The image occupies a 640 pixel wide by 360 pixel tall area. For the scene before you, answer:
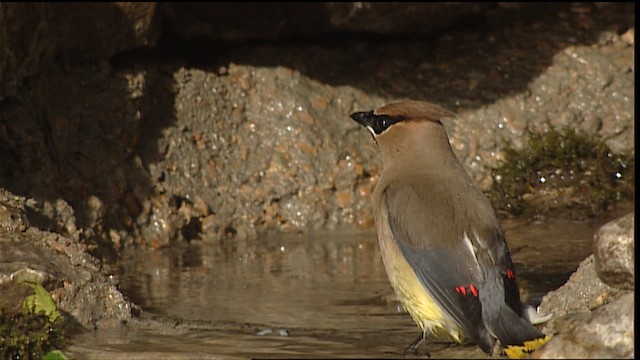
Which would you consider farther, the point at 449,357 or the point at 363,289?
the point at 363,289

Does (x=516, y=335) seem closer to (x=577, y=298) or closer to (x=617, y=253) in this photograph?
(x=617, y=253)

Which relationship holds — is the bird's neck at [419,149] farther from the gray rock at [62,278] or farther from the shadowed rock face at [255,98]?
the shadowed rock face at [255,98]

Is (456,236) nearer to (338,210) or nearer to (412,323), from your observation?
(412,323)

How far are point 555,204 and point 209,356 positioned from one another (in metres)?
3.89

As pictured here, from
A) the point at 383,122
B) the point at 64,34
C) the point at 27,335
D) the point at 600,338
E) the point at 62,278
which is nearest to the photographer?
the point at 600,338

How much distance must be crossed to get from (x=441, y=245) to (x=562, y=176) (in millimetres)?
3420

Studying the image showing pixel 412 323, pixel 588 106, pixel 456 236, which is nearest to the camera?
pixel 456 236

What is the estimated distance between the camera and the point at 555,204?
25.7 feet

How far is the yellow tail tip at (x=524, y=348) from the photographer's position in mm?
4375

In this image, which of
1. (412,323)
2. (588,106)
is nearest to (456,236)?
(412,323)

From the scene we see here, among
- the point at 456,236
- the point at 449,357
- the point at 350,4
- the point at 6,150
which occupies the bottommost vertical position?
the point at 449,357

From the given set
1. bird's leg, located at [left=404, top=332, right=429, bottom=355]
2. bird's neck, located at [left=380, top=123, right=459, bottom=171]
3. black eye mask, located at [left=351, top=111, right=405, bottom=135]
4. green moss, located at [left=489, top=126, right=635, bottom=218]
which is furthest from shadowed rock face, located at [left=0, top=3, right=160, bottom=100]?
bird's leg, located at [left=404, top=332, right=429, bottom=355]

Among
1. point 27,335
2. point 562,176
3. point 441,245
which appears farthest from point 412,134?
point 562,176

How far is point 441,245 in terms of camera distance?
488 cm
